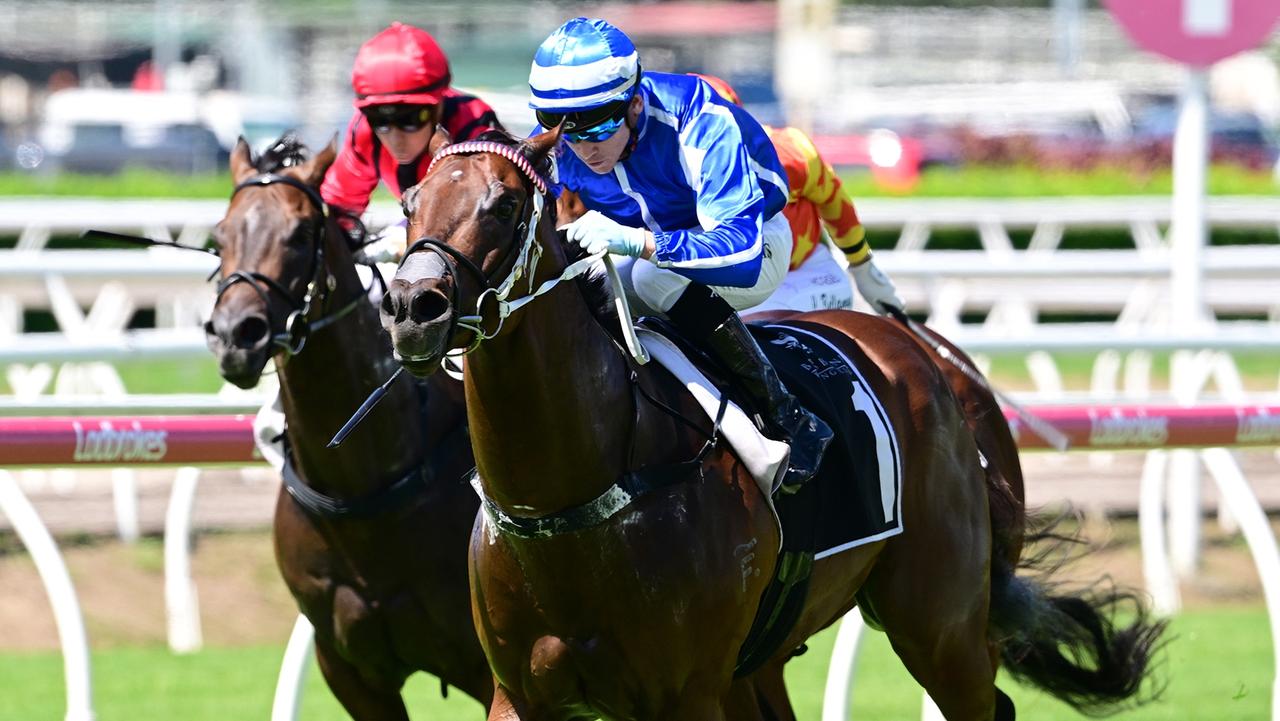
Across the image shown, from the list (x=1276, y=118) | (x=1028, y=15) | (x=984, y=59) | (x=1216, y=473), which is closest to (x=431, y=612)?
(x=1216, y=473)

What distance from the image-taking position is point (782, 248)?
432 cm

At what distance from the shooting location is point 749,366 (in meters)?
4.05

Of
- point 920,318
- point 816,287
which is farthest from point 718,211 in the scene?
point 920,318

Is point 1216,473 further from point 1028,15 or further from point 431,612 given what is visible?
point 1028,15

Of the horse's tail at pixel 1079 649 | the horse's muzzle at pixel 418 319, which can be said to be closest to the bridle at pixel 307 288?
the horse's muzzle at pixel 418 319

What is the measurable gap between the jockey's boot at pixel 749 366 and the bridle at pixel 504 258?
47 centimetres

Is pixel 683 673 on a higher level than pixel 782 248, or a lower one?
lower

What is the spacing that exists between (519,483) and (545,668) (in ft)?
1.20

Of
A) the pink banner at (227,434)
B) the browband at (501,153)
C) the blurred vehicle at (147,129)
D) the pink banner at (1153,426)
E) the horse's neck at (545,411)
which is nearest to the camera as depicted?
the browband at (501,153)

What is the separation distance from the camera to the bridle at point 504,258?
3.24 meters

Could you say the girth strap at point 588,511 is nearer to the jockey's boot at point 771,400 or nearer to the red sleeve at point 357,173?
the jockey's boot at point 771,400

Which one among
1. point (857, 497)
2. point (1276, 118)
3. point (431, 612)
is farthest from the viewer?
point (1276, 118)

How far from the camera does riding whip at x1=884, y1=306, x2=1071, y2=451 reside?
16.6ft

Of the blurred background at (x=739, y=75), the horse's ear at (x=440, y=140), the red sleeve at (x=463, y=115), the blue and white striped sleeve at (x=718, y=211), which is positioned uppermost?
the horse's ear at (x=440, y=140)
